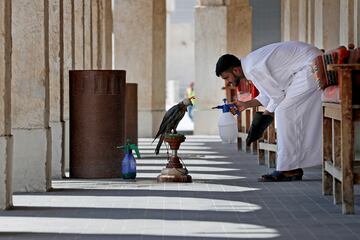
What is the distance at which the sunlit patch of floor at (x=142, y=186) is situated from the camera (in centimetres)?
1239

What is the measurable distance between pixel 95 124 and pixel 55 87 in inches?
37.9

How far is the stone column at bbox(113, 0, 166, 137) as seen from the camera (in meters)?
27.1

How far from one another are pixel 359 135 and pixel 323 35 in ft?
9.17

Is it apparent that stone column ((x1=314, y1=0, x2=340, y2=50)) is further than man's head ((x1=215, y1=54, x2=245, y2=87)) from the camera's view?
Yes

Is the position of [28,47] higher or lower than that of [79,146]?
higher

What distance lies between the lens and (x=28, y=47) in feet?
41.2

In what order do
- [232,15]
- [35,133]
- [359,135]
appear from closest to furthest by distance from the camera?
[35,133] < [359,135] < [232,15]

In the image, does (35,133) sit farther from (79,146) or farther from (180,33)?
(180,33)

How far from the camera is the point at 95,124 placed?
14.1 meters

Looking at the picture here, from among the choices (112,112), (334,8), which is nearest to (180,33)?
(334,8)

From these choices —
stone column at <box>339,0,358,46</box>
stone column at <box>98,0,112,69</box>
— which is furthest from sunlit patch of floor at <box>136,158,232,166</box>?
stone column at <box>98,0,112,69</box>

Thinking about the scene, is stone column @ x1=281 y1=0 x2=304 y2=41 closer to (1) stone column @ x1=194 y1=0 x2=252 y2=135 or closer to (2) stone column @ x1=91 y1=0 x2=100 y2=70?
(1) stone column @ x1=194 y1=0 x2=252 y2=135

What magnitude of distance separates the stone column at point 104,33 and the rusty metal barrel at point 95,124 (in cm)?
817

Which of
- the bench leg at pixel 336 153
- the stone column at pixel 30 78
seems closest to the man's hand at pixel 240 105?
the stone column at pixel 30 78
